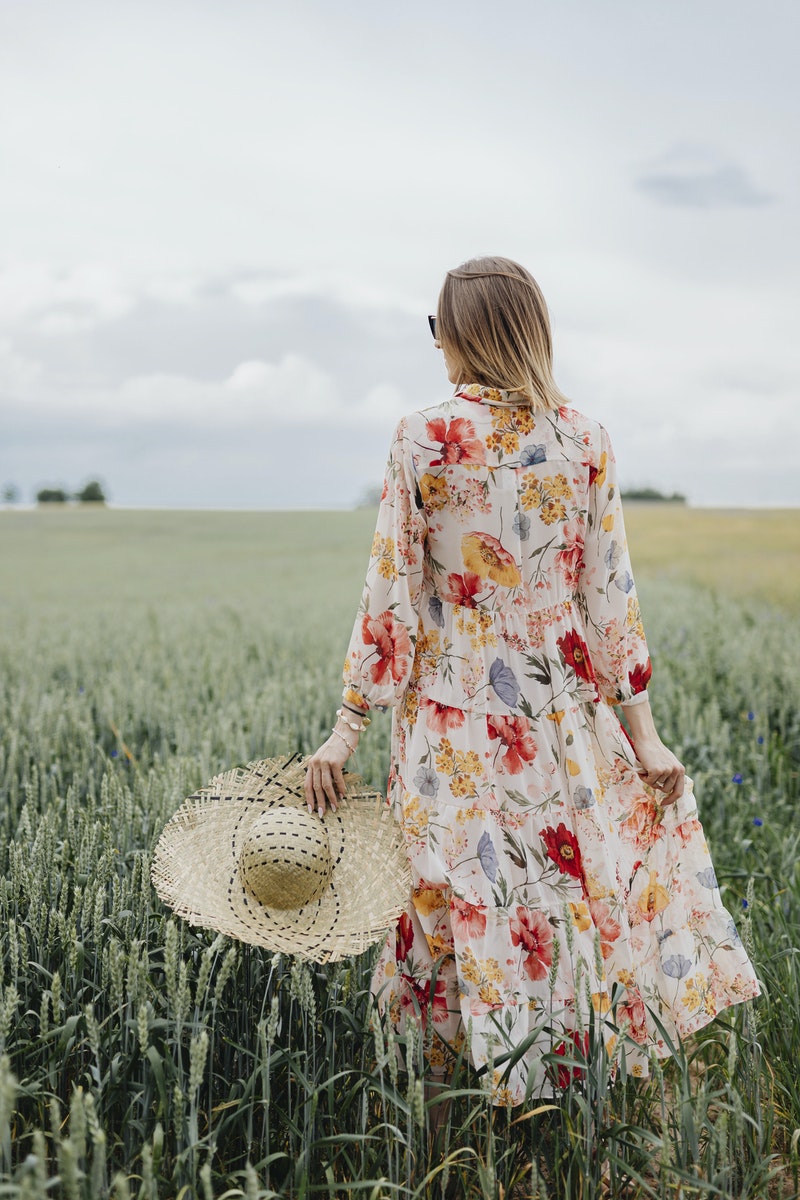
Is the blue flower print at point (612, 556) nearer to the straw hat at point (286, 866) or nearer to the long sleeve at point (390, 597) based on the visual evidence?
the long sleeve at point (390, 597)

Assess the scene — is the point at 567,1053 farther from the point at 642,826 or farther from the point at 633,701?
the point at 633,701

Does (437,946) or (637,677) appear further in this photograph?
(637,677)

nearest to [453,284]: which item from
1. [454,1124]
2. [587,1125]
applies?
[587,1125]

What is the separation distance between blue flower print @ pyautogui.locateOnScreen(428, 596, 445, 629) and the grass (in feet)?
2.43

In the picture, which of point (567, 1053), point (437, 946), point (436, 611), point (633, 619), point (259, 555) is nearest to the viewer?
point (567, 1053)

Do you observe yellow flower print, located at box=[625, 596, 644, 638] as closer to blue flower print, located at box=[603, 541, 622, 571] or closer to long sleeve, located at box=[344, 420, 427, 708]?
blue flower print, located at box=[603, 541, 622, 571]

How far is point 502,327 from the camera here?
1811 millimetres

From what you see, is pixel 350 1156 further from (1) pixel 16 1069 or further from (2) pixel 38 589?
(2) pixel 38 589

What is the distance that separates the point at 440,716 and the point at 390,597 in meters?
0.27

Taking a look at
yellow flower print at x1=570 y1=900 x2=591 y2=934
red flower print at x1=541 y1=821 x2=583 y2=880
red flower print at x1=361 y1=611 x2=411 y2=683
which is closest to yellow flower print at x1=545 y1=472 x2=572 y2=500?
red flower print at x1=361 y1=611 x2=411 y2=683

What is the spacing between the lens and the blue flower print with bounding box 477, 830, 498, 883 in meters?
1.73

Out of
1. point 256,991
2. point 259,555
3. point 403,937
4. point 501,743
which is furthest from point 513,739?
point 259,555

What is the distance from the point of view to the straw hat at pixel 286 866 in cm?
163

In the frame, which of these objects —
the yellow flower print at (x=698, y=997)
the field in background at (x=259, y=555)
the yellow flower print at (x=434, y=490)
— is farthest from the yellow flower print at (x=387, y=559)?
the field in background at (x=259, y=555)
